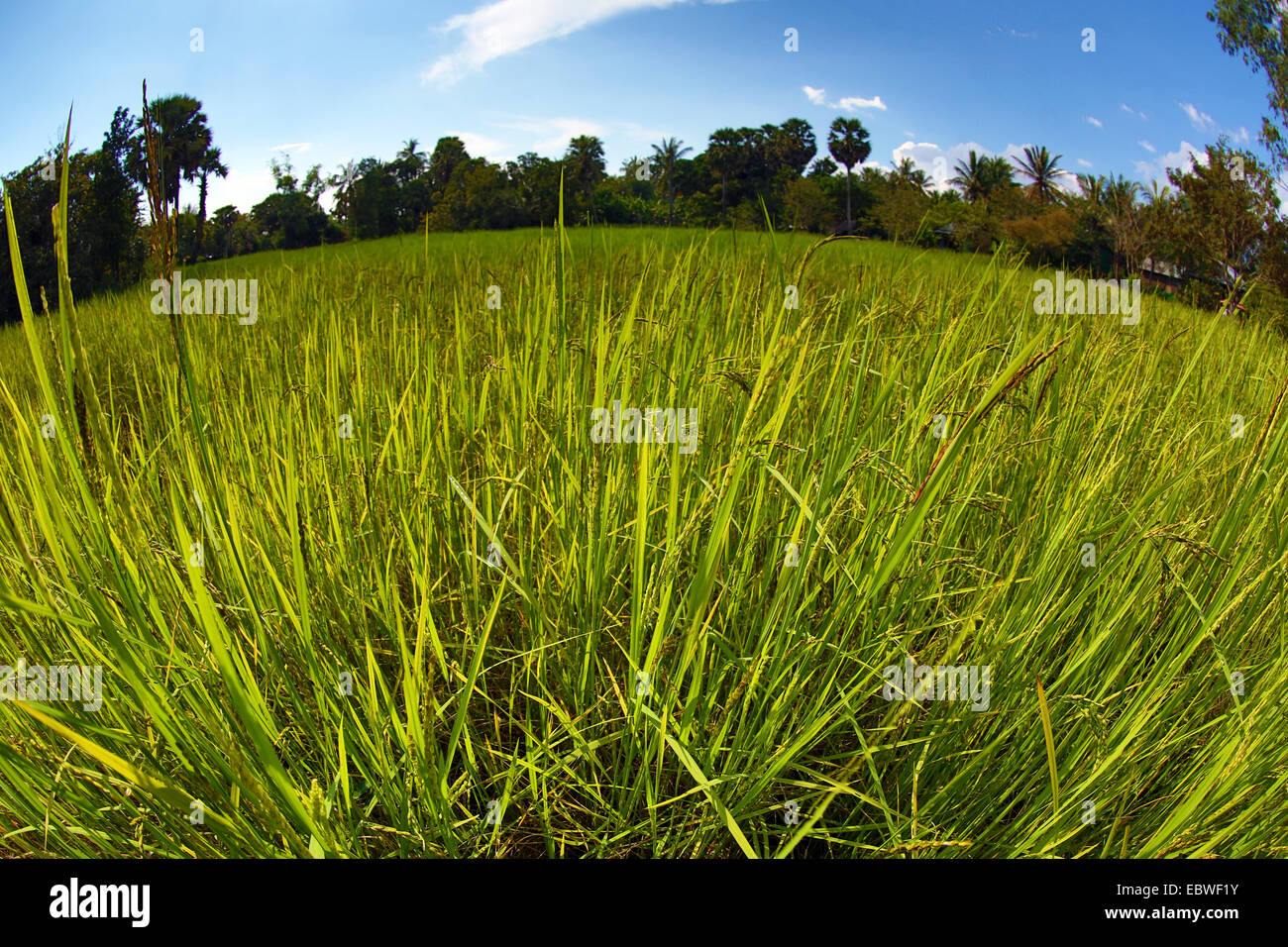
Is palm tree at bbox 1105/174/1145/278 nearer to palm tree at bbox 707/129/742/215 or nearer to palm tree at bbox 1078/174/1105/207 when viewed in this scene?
palm tree at bbox 1078/174/1105/207

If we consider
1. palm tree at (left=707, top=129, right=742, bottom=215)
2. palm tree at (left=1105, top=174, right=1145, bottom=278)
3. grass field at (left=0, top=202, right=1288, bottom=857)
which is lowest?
grass field at (left=0, top=202, right=1288, bottom=857)

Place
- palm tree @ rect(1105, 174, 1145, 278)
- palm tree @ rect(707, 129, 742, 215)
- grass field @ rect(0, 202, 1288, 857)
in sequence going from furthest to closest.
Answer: palm tree @ rect(707, 129, 742, 215)
palm tree @ rect(1105, 174, 1145, 278)
grass field @ rect(0, 202, 1288, 857)

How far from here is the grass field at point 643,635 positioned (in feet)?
3.91

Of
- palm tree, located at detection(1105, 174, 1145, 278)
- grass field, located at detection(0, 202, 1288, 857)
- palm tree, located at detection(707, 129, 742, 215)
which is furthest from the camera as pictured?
palm tree, located at detection(707, 129, 742, 215)

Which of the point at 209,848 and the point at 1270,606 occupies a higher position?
the point at 1270,606

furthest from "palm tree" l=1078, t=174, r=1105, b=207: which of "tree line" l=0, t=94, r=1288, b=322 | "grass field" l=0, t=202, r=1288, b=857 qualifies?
"grass field" l=0, t=202, r=1288, b=857

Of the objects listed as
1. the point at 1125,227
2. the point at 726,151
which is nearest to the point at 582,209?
the point at 1125,227

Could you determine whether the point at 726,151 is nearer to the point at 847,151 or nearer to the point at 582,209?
the point at 847,151

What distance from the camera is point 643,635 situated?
1487 mm

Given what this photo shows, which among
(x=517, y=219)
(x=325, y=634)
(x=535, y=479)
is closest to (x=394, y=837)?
(x=325, y=634)

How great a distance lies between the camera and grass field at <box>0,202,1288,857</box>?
119 cm

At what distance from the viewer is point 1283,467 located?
7.06ft
